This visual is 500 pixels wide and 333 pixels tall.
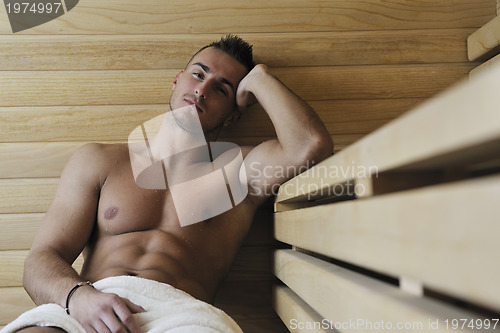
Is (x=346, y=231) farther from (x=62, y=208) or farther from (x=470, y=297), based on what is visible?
(x=62, y=208)

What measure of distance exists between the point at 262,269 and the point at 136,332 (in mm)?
707

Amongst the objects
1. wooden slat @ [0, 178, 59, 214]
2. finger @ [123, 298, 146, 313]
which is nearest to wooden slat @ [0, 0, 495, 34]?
wooden slat @ [0, 178, 59, 214]

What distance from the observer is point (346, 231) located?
2.50 feet

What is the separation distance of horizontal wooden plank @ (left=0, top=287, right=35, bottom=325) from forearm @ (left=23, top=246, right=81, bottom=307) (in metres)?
0.33

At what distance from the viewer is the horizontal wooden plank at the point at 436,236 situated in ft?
1.31

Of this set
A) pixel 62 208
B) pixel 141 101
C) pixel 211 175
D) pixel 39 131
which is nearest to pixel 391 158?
pixel 211 175

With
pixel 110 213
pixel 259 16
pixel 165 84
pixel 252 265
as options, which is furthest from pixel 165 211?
pixel 259 16

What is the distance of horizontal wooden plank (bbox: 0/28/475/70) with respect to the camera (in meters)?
1.75

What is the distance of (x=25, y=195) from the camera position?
1.69 meters

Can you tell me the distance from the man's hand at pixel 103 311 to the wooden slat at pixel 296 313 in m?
0.38

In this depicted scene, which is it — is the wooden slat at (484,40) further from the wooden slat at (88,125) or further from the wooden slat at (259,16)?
the wooden slat at (88,125)

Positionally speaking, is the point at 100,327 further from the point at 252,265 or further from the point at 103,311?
the point at 252,265

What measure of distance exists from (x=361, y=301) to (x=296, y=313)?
0.55 m

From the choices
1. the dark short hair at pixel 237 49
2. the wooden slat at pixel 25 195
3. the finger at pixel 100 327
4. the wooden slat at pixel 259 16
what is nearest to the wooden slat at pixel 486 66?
the wooden slat at pixel 259 16
